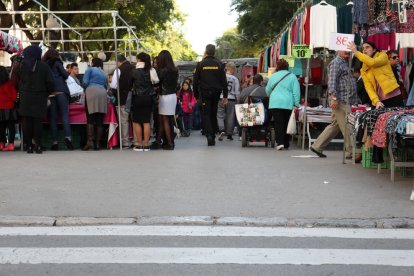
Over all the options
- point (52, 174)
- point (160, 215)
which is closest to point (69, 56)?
point (52, 174)

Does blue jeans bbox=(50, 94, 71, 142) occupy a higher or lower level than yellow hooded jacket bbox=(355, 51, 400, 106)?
lower

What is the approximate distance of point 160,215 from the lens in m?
7.71

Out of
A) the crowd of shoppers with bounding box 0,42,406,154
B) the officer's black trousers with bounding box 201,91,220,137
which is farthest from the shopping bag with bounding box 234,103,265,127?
the officer's black trousers with bounding box 201,91,220,137

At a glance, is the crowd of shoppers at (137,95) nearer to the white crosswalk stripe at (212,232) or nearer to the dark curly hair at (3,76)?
the dark curly hair at (3,76)

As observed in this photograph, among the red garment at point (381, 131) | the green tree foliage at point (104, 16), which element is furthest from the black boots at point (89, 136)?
the green tree foliage at point (104, 16)

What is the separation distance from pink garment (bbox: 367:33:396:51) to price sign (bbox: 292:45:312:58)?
184 centimetres

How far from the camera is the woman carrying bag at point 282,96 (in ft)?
51.5

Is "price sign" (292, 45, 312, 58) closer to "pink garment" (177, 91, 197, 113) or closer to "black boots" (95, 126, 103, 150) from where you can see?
"black boots" (95, 126, 103, 150)

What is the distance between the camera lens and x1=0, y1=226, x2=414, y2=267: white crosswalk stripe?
19.1 ft

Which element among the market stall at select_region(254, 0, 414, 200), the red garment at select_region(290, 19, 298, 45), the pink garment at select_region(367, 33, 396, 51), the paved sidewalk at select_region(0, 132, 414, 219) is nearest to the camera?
the paved sidewalk at select_region(0, 132, 414, 219)

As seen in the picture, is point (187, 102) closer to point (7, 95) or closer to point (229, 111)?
point (229, 111)

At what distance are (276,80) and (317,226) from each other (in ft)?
28.6

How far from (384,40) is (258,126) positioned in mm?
3588

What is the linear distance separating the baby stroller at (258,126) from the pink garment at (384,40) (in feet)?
10.1
